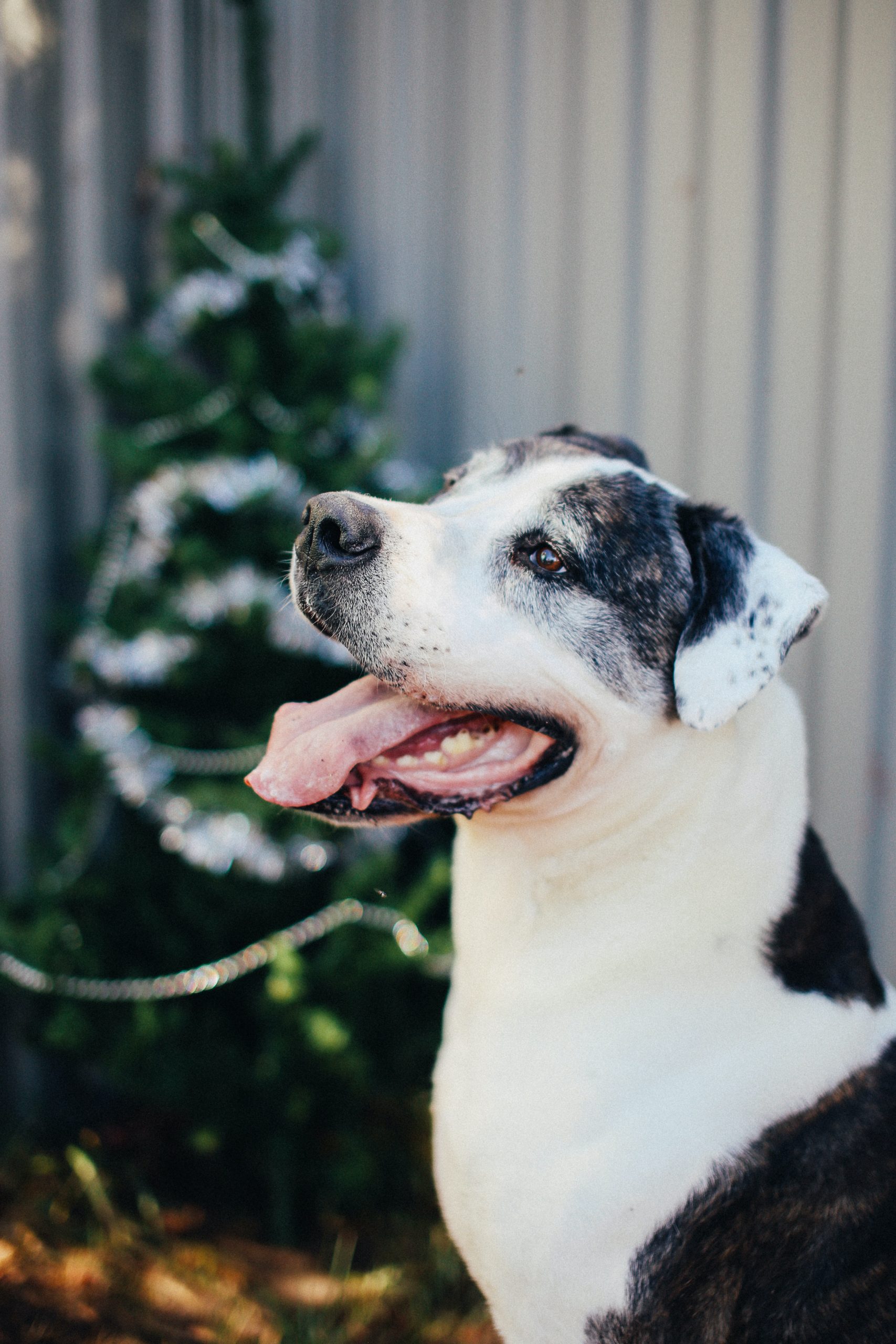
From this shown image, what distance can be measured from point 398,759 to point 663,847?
0.48m

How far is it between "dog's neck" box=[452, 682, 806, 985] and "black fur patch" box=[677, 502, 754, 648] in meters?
0.19

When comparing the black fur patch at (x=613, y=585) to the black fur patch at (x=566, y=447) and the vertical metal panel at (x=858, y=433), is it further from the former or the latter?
the vertical metal panel at (x=858, y=433)

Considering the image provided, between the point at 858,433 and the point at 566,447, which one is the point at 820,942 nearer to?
the point at 566,447

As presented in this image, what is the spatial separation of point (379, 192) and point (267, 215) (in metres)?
0.78

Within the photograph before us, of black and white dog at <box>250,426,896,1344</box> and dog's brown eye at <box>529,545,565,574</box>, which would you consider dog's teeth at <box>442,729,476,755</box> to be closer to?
black and white dog at <box>250,426,896,1344</box>

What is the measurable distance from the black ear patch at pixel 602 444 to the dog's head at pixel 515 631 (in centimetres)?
28

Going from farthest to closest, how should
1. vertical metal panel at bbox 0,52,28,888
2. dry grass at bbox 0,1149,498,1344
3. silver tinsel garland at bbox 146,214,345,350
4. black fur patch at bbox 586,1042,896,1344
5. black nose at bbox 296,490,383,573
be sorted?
vertical metal panel at bbox 0,52,28,888 < silver tinsel garland at bbox 146,214,345,350 < dry grass at bbox 0,1149,498,1344 < black nose at bbox 296,490,383,573 < black fur patch at bbox 586,1042,896,1344

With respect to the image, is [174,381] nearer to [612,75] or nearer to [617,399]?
[617,399]

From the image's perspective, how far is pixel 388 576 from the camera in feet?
5.37

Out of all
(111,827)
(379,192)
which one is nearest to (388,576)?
(111,827)

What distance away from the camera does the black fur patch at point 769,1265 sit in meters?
1.53

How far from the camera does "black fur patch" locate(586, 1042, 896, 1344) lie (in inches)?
60.4

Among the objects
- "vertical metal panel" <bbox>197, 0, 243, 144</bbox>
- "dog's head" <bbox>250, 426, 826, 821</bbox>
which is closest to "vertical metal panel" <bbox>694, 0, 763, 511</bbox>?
"dog's head" <bbox>250, 426, 826, 821</bbox>

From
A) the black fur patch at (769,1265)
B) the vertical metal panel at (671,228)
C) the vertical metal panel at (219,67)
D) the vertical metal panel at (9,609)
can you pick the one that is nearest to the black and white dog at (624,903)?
the black fur patch at (769,1265)
